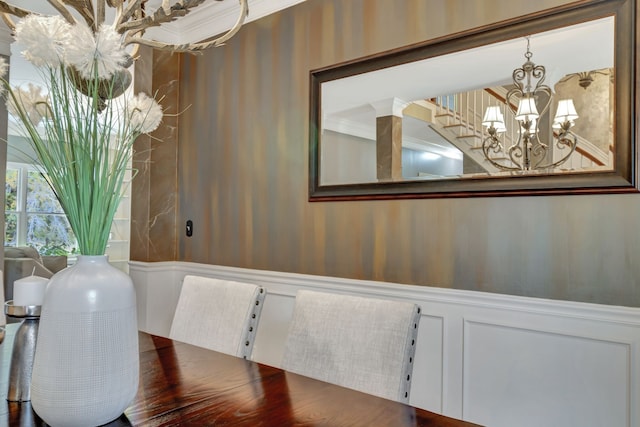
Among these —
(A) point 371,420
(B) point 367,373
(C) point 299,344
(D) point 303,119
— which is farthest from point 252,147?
(A) point 371,420

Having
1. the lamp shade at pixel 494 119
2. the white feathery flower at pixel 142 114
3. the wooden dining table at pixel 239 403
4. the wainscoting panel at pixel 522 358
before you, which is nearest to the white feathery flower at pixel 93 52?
the white feathery flower at pixel 142 114

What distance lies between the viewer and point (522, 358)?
1811mm

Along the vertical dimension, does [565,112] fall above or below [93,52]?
above

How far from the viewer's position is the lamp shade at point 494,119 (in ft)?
6.08

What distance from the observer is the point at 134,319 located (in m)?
0.99

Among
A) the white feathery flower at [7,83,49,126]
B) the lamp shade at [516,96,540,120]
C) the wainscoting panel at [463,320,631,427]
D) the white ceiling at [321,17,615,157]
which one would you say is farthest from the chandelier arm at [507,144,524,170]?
the white feathery flower at [7,83,49,126]

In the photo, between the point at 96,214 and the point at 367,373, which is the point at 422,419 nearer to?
the point at 367,373

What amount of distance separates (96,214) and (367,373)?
0.87 metres

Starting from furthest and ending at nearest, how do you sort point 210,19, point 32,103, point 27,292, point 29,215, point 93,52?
1. point 29,215
2. point 210,19
3. point 27,292
4. point 32,103
5. point 93,52

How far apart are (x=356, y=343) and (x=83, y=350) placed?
0.78 metres

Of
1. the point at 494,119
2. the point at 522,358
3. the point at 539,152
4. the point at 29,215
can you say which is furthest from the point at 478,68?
the point at 29,215

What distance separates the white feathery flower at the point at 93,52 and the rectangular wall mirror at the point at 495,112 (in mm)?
1476

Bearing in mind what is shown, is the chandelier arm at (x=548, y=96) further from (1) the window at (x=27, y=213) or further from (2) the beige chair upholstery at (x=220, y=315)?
(1) the window at (x=27, y=213)

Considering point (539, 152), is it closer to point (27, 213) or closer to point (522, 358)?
point (522, 358)
